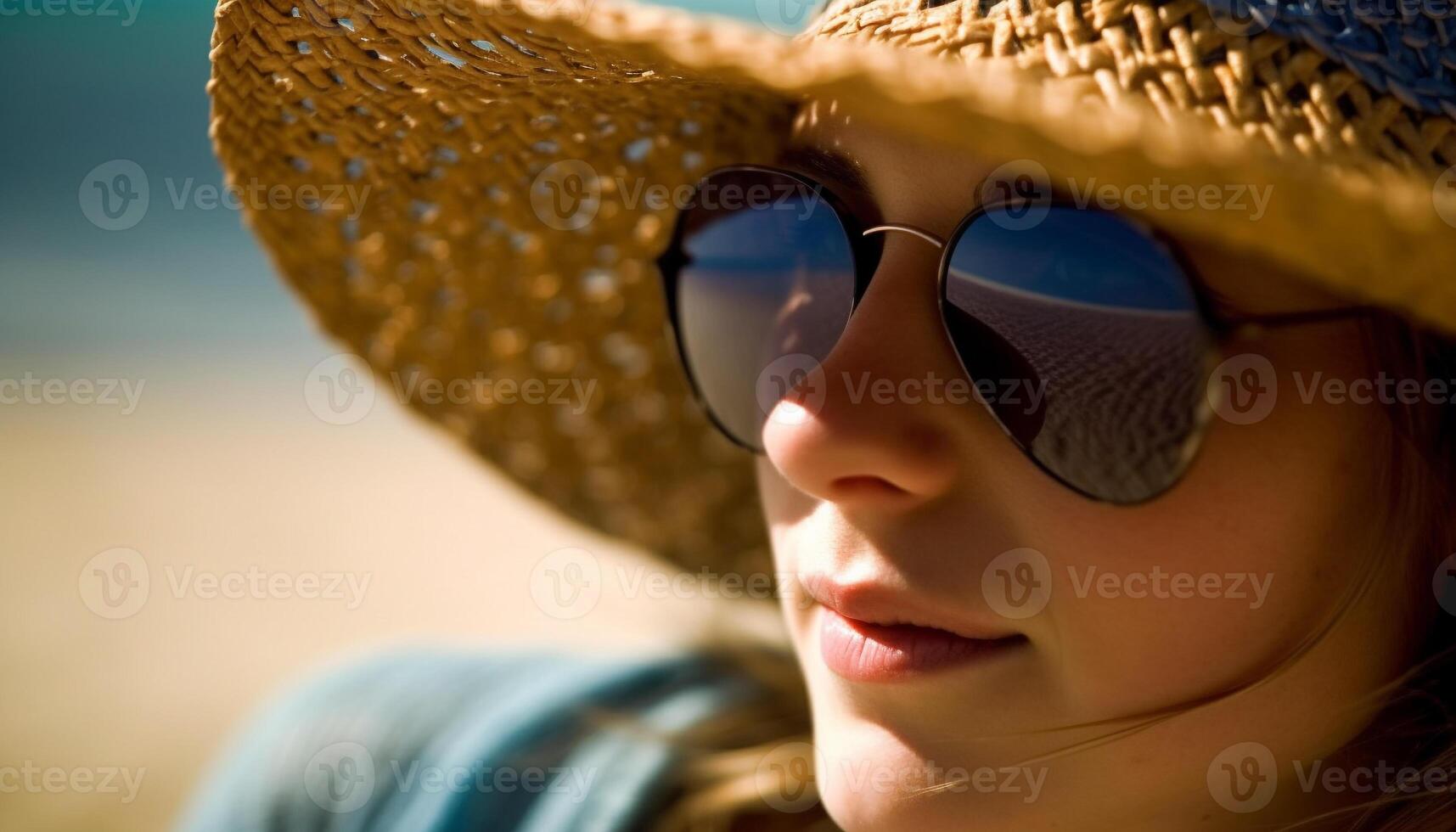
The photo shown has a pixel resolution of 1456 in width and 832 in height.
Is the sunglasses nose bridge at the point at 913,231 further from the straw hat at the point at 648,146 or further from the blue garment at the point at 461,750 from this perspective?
the blue garment at the point at 461,750

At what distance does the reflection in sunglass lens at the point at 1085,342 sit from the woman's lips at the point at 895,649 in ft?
0.50

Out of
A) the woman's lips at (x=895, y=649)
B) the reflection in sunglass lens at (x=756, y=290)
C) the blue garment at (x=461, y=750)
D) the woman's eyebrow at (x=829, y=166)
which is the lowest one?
the blue garment at (x=461, y=750)

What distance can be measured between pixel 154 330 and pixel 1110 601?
4808mm

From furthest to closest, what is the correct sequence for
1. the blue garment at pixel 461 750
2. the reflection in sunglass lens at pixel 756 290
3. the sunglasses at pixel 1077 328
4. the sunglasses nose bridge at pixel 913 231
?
the blue garment at pixel 461 750
the reflection in sunglass lens at pixel 756 290
the sunglasses nose bridge at pixel 913 231
the sunglasses at pixel 1077 328

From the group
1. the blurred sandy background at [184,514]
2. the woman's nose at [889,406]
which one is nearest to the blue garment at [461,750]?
the blurred sandy background at [184,514]

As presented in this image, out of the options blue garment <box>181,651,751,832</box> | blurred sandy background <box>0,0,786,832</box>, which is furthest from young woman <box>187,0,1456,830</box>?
blurred sandy background <box>0,0,786,832</box>

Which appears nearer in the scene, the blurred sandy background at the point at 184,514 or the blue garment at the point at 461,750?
the blue garment at the point at 461,750

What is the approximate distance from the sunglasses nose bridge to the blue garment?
0.73 m

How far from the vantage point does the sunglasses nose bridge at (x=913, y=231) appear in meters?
0.86

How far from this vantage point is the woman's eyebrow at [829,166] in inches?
36.5

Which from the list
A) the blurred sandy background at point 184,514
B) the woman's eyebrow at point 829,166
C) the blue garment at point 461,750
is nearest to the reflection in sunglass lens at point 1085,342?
the woman's eyebrow at point 829,166

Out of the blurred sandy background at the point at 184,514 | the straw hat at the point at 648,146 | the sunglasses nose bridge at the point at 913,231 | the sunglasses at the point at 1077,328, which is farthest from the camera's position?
the blurred sandy background at the point at 184,514

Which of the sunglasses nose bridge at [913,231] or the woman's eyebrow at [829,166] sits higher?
the woman's eyebrow at [829,166]

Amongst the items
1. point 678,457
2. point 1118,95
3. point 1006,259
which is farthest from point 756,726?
point 1118,95
